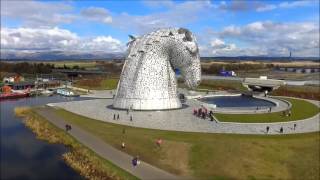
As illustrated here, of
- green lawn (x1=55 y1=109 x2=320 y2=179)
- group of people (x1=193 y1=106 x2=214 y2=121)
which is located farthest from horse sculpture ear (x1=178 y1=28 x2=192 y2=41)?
green lawn (x1=55 y1=109 x2=320 y2=179)

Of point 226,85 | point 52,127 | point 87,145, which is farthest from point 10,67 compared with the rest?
point 87,145

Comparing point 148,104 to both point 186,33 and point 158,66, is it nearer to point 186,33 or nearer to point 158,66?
point 158,66

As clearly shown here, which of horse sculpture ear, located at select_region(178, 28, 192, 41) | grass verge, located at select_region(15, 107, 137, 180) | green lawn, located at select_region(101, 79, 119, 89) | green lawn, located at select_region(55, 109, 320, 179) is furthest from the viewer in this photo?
green lawn, located at select_region(101, 79, 119, 89)

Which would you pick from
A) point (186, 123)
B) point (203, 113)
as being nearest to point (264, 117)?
point (203, 113)

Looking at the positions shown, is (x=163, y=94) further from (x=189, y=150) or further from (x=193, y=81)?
(x=189, y=150)

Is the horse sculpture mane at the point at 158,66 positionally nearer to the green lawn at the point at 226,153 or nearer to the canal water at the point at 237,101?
the green lawn at the point at 226,153

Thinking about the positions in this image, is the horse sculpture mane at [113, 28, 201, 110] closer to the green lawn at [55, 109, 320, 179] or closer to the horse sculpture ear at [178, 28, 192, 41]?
the horse sculpture ear at [178, 28, 192, 41]

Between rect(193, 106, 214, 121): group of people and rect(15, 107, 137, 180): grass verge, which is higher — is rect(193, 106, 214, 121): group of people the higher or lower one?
the higher one

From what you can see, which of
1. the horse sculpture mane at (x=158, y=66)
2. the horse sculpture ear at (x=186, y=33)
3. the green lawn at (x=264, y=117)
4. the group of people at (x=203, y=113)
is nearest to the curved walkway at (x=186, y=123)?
the group of people at (x=203, y=113)
